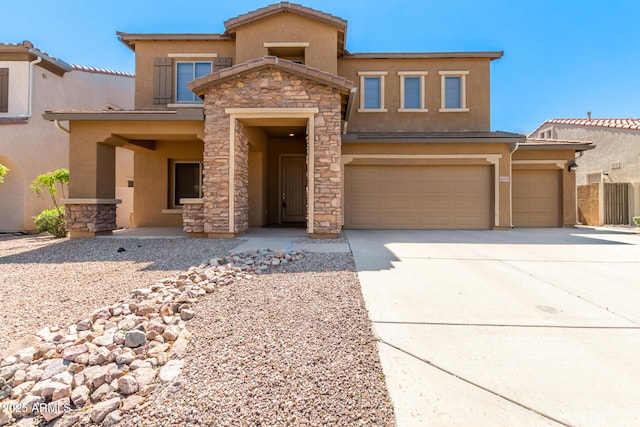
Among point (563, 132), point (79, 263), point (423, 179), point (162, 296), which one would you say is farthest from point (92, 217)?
point (563, 132)

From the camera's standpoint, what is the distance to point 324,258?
18.6ft

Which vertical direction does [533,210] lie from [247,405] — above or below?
above

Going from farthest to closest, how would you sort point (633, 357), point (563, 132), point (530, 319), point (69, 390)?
point (563, 132) → point (530, 319) → point (633, 357) → point (69, 390)

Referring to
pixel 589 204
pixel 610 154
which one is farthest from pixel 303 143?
pixel 610 154

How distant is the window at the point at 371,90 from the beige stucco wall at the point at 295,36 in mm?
1564

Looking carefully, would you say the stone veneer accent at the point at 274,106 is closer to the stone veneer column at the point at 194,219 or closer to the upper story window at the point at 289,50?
the stone veneer column at the point at 194,219

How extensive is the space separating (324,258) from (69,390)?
4009 mm

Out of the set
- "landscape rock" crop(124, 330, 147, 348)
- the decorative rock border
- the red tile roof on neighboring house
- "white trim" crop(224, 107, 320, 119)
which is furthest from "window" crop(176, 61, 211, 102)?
"landscape rock" crop(124, 330, 147, 348)

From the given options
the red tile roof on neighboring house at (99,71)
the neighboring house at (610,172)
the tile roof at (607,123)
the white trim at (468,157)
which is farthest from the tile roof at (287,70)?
the tile roof at (607,123)

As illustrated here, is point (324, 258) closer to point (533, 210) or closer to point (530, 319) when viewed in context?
point (530, 319)

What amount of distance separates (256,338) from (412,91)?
457 inches

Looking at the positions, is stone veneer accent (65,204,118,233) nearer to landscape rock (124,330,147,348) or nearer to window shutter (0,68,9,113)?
window shutter (0,68,9,113)

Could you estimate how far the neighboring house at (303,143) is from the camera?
7.94 metres

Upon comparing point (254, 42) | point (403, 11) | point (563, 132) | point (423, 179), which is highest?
point (403, 11)
